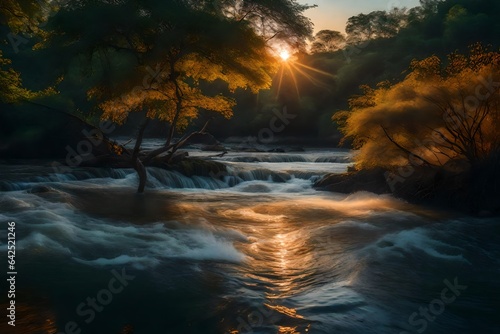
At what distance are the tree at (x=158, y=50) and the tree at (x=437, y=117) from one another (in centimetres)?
438

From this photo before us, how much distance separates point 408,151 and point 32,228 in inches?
486

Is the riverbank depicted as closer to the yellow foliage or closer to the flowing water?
the flowing water

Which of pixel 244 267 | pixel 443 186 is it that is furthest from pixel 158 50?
pixel 443 186

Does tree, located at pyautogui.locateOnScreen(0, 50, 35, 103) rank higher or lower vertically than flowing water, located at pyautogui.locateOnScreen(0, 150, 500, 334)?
higher

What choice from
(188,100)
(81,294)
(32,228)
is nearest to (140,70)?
(188,100)

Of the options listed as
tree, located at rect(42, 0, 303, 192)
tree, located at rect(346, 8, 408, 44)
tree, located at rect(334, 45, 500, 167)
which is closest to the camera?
tree, located at rect(42, 0, 303, 192)

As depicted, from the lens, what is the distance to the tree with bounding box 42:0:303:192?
42.1 ft

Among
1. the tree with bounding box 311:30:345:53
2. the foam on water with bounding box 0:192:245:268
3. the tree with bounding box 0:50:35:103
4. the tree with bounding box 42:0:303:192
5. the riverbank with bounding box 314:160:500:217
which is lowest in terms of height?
the foam on water with bounding box 0:192:245:268

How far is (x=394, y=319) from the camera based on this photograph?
5.35 m

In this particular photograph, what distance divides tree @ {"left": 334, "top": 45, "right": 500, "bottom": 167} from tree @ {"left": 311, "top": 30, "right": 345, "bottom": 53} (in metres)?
74.6

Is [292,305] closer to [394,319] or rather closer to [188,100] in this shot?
[394,319]

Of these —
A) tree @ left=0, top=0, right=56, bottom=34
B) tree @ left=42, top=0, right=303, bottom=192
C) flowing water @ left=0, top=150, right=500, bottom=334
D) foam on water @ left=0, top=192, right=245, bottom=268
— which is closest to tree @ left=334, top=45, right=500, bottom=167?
flowing water @ left=0, top=150, right=500, bottom=334

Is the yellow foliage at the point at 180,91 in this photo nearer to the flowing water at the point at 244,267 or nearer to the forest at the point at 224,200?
the forest at the point at 224,200

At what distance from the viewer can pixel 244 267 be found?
7.40m
